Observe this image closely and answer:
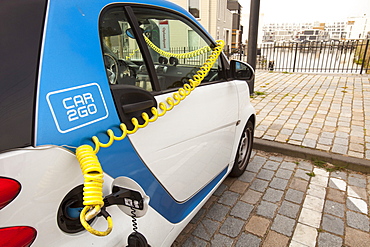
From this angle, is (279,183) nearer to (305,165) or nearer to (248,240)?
(305,165)

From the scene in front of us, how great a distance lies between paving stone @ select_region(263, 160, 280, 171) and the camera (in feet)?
11.4

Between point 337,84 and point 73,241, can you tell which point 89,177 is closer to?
point 73,241

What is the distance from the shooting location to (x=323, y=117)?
5176mm

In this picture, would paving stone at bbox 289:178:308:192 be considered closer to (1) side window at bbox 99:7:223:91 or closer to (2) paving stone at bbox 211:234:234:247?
(2) paving stone at bbox 211:234:234:247

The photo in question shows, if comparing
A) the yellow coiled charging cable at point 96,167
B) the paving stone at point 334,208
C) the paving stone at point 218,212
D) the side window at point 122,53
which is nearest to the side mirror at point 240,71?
the yellow coiled charging cable at point 96,167

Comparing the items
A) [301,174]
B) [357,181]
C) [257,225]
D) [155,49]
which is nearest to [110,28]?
[155,49]

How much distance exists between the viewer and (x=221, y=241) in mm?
2217

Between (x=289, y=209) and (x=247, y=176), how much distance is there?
741mm

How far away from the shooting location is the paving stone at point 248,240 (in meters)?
2.18

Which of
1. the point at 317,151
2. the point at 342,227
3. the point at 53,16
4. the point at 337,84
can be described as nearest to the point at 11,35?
the point at 53,16

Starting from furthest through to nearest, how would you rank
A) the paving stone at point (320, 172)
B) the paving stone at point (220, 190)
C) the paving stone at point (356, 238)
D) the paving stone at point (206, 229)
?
the paving stone at point (320, 172) < the paving stone at point (220, 190) < the paving stone at point (206, 229) < the paving stone at point (356, 238)

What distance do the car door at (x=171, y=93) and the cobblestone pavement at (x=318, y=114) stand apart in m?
2.20

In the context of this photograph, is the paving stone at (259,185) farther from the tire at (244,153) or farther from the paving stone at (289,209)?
the paving stone at (289,209)

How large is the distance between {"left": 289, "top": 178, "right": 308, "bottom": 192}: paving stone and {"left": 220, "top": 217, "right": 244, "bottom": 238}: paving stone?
37.3 inches
